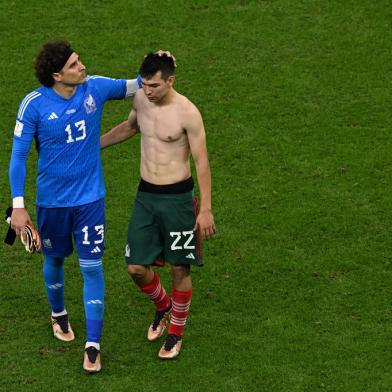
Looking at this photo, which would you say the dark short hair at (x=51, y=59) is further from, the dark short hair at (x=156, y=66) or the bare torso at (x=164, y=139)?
the bare torso at (x=164, y=139)

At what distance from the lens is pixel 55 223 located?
10500 millimetres

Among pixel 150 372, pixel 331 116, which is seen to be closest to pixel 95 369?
pixel 150 372

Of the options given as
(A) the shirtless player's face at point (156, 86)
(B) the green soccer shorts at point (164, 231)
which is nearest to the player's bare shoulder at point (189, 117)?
(A) the shirtless player's face at point (156, 86)

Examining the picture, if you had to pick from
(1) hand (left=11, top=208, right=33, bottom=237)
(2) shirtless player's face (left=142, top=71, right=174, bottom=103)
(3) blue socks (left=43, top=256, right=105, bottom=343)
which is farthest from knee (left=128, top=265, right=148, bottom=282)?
(2) shirtless player's face (left=142, top=71, right=174, bottom=103)

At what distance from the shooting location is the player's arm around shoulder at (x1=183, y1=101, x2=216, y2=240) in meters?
10.3

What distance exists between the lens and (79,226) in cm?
1045

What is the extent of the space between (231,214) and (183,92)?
2.62 metres

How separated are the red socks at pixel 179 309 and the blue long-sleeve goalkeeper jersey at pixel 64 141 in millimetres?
1105

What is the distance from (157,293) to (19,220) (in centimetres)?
156

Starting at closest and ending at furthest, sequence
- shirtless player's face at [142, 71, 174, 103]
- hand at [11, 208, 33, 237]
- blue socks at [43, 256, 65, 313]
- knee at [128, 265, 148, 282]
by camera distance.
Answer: hand at [11, 208, 33, 237]
shirtless player's face at [142, 71, 174, 103]
knee at [128, 265, 148, 282]
blue socks at [43, 256, 65, 313]

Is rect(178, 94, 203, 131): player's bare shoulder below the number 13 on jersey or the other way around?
the other way around

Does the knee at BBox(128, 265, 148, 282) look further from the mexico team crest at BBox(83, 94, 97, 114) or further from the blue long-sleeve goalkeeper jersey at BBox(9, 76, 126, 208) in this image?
the mexico team crest at BBox(83, 94, 97, 114)

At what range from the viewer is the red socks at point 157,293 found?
1091cm

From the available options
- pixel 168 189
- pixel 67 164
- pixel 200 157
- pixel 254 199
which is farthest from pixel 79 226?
pixel 254 199
